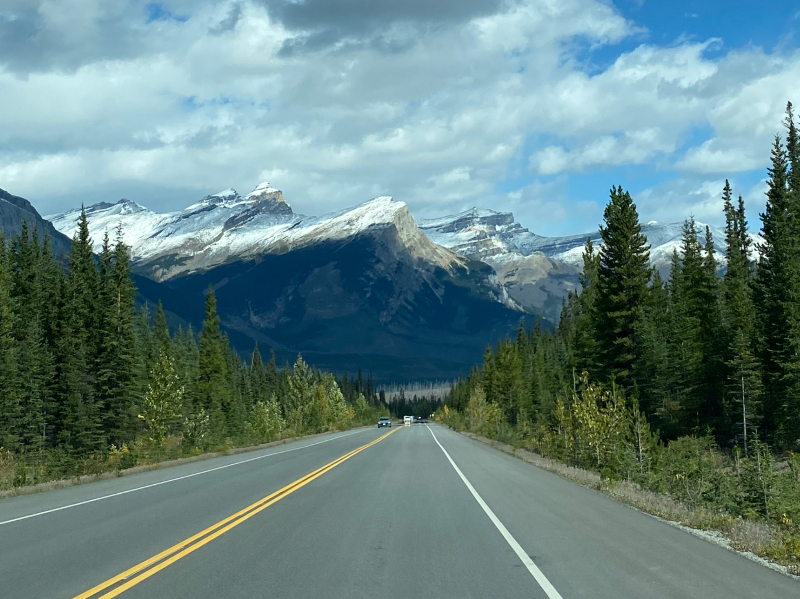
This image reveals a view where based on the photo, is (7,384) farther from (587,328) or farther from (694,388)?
(694,388)

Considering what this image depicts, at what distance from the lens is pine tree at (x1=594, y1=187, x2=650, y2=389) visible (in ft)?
165

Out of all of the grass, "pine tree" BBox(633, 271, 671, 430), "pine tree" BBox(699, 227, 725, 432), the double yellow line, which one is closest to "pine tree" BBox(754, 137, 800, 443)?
"pine tree" BBox(699, 227, 725, 432)

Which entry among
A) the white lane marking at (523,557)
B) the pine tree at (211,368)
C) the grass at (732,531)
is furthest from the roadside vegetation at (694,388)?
the pine tree at (211,368)

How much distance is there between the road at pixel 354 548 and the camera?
8164mm

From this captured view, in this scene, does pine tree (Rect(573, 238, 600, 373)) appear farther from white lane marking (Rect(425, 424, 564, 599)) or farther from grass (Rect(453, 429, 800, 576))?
white lane marking (Rect(425, 424, 564, 599))

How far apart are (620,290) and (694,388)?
40.6 feet

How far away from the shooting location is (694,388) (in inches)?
2280

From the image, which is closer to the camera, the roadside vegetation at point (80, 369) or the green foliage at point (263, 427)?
the roadside vegetation at point (80, 369)

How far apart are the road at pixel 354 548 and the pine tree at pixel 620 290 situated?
33.0m

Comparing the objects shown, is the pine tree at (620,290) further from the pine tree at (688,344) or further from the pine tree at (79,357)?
the pine tree at (79,357)

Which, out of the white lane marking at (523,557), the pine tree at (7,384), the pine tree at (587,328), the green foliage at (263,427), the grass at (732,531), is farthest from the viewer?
the green foliage at (263,427)

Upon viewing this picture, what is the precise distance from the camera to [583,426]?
33.5m

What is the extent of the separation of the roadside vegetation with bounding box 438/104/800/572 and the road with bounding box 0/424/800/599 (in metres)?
1.97

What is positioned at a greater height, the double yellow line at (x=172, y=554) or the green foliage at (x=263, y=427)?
the double yellow line at (x=172, y=554)
